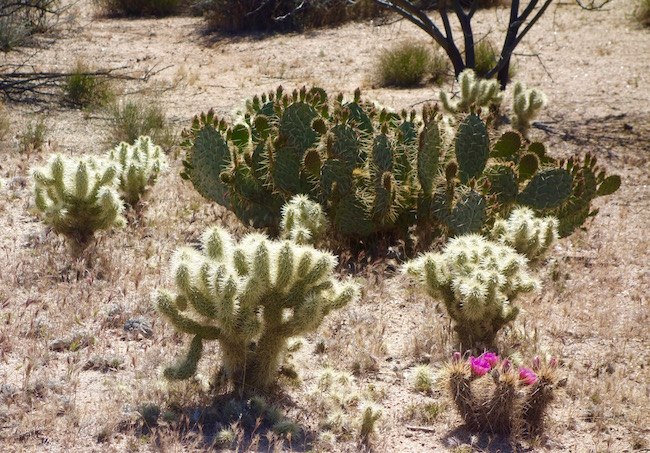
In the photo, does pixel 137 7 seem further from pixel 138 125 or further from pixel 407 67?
pixel 138 125

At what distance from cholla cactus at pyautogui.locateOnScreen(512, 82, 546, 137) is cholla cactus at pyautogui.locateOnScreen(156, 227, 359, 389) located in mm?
5337

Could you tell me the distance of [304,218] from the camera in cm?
541

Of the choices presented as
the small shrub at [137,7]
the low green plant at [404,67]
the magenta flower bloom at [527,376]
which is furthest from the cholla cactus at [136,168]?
the small shrub at [137,7]

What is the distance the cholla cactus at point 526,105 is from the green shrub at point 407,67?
9.21 ft

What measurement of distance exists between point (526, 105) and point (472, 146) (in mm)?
3109

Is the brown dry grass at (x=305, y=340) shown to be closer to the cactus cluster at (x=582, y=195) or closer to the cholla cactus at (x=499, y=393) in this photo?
the cholla cactus at (x=499, y=393)

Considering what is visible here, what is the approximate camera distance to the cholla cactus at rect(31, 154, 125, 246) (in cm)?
534

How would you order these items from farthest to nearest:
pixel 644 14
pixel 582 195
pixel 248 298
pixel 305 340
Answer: pixel 644 14, pixel 582 195, pixel 305 340, pixel 248 298

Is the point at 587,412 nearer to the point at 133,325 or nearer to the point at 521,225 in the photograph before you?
the point at 521,225

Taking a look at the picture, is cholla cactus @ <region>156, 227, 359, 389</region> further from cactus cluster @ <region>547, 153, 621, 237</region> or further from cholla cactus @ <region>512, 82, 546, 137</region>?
cholla cactus @ <region>512, 82, 546, 137</region>

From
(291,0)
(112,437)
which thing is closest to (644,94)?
(291,0)

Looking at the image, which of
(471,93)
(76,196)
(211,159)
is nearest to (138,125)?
(211,159)

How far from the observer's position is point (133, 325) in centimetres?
464

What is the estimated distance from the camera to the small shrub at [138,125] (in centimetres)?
844
